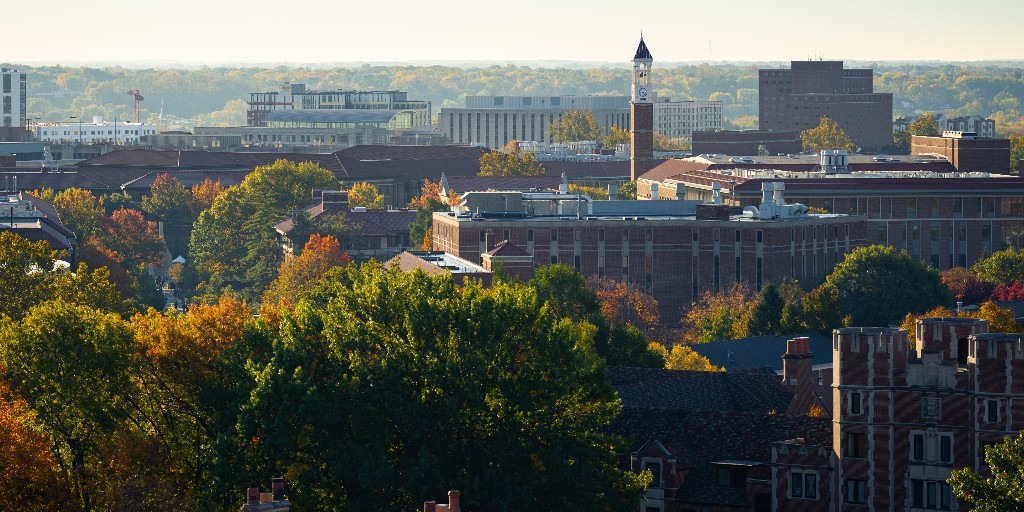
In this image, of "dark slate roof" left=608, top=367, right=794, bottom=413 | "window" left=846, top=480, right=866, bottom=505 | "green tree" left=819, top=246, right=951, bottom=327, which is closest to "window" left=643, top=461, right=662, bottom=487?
"window" left=846, top=480, right=866, bottom=505

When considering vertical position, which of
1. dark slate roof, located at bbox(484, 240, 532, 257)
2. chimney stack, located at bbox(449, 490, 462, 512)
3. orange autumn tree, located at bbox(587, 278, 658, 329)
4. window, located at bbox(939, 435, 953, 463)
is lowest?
orange autumn tree, located at bbox(587, 278, 658, 329)

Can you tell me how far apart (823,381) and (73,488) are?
55.9m

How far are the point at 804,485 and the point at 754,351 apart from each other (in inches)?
2057

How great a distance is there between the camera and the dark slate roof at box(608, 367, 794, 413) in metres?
110

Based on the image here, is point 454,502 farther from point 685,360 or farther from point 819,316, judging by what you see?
point 819,316

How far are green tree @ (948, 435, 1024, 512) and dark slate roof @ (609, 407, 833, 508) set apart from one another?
57.1 ft

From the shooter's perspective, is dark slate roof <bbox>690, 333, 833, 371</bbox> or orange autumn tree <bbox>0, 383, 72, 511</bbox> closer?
orange autumn tree <bbox>0, 383, 72, 511</bbox>

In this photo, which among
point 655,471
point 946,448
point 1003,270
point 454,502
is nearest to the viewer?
point 454,502

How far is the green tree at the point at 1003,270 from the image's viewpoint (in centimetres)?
19025

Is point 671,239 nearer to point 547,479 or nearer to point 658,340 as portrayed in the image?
point 658,340

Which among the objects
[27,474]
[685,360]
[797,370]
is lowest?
[685,360]

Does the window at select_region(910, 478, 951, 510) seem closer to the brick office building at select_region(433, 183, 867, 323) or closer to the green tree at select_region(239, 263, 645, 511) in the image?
the green tree at select_region(239, 263, 645, 511)

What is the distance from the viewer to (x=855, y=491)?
302ft

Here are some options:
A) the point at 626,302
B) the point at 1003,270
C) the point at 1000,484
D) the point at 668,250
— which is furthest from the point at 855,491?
the point at 668,250
